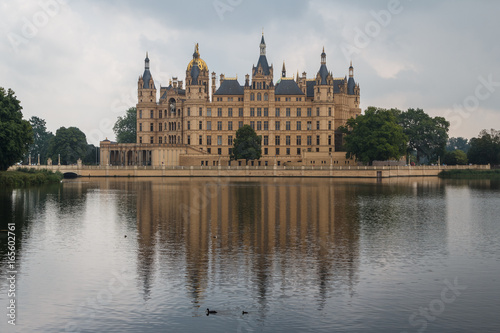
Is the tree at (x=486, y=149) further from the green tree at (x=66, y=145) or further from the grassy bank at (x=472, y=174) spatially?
the green tree at (x=66, y=145)

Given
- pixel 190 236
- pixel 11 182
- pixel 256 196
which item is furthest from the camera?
pixel 11 182

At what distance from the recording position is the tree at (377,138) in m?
131

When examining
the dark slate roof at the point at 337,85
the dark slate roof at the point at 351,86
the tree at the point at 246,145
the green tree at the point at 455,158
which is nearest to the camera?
the tree at the point at 246,145

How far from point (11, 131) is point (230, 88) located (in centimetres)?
8324

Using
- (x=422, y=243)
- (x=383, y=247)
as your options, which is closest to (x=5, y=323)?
(x=383, y=247)

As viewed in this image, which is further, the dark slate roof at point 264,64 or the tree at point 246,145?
the dark slate roof at point 264,64

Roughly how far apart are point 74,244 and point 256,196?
1544 inches

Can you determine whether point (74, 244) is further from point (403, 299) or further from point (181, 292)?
point (403, 299)

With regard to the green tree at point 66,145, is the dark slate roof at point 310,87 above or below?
above

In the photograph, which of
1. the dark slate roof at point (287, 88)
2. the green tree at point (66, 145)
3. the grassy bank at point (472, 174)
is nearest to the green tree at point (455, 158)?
the grassy bank at point (472, 174)

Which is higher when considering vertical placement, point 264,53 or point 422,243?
point 264,53

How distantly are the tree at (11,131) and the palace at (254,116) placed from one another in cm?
6212

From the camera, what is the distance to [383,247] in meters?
38.0

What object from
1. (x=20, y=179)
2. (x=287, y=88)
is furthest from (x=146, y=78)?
(x=20, y=179)
